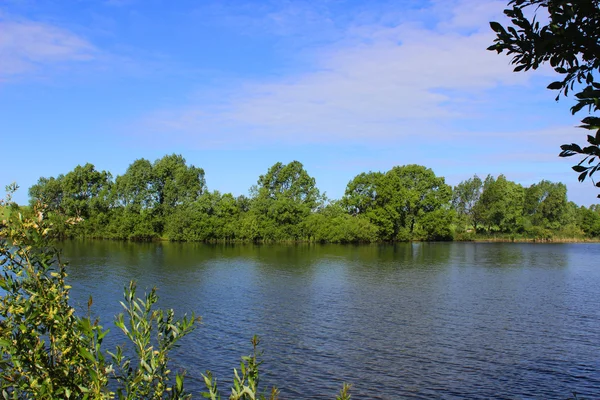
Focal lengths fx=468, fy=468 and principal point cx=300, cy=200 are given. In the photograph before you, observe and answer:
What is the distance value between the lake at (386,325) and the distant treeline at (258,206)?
4223 centimetres

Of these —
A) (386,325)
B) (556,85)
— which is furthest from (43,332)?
(386,325)

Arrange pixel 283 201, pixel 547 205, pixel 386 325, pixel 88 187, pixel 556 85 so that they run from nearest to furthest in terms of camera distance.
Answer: pixel 556 85, pixel 386 325, pixel 283 201, pixel 88 187, pixel 547 205

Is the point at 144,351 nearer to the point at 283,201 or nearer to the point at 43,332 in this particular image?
the point at 43,332

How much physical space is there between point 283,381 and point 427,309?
1449 centimetres

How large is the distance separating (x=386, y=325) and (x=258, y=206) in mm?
68769

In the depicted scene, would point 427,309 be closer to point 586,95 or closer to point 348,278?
point 348,278

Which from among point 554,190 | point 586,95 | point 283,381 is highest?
point 554,190

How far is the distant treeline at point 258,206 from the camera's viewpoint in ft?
299

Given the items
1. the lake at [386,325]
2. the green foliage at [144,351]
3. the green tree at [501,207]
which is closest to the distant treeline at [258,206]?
the green tree at [501,207]

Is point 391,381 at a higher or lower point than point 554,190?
lower

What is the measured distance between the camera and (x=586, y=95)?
3049 millimetres

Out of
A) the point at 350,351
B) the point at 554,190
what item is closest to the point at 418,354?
→ the point at 350,351

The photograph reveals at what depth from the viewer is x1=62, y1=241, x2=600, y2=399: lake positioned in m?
17.3

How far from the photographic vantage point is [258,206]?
9256cm
